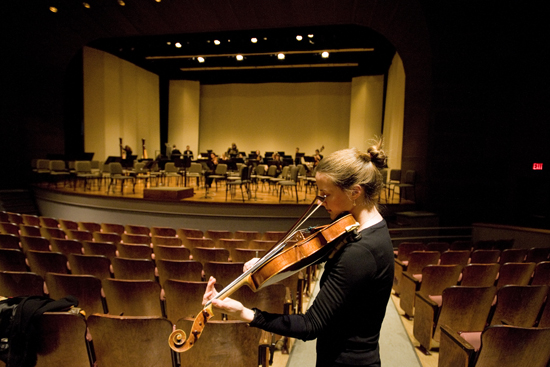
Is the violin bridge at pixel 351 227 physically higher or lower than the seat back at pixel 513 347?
higher

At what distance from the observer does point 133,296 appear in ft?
6.82

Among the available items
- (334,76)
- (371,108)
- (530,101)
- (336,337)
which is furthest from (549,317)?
(334,76)

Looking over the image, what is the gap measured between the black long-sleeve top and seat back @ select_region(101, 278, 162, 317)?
142cm

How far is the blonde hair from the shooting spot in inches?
38.8

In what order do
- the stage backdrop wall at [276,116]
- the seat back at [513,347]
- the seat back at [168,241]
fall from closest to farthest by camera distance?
the seat back at [513,347] → the seat back at [168,241] → the stage backdrop wall at [276,116]

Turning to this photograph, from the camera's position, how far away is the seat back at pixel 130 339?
1500 millimetres

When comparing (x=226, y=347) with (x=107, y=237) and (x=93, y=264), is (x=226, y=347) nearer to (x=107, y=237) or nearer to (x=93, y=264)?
(x=93, y=264)

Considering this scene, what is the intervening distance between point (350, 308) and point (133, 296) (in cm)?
170

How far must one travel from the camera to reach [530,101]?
244 inches

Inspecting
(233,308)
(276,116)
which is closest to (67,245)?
(233,308)

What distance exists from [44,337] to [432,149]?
23.3 ft

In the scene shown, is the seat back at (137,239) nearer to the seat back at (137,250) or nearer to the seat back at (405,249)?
the seat back at (137,250)

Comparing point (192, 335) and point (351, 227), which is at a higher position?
point (351, 227)

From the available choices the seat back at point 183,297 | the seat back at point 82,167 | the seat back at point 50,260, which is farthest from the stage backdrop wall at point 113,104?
the seat back at point 183,297
